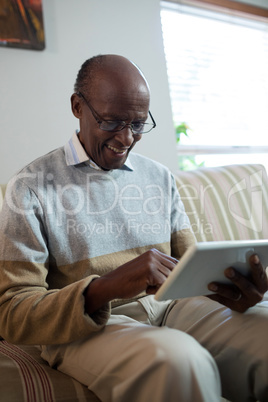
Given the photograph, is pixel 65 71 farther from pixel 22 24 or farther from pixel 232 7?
pixel 232 7

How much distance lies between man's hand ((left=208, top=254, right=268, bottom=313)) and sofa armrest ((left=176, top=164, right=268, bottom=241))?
69 cm

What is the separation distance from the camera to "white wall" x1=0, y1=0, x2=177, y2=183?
1926 millimetres

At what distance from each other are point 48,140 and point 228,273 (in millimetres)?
1294

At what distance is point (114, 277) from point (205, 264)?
20 cm

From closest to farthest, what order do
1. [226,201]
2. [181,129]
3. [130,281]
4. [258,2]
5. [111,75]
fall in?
[130,281], [111,75], [226,201], [181,129], [258,2]

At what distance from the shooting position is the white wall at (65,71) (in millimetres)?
1926

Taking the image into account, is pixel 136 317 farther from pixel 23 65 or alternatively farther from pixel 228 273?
pixel 23 65

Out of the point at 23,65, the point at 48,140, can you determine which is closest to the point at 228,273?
the point at 48,140

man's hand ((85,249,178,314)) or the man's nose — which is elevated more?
the man's nose

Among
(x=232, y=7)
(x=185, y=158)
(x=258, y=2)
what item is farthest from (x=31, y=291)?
(x=258, y=2)

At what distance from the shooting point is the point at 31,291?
1010 mm

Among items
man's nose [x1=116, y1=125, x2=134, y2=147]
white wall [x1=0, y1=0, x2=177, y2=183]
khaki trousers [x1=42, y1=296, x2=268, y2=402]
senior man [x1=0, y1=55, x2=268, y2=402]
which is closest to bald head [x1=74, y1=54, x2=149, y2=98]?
senior man [x1=0, y1=55, x2=268, y2=402]

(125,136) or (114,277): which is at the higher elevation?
(125,136)

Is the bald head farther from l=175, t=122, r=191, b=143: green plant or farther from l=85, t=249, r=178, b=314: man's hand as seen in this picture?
l=175, t=122, r=191, b=143: green plant
